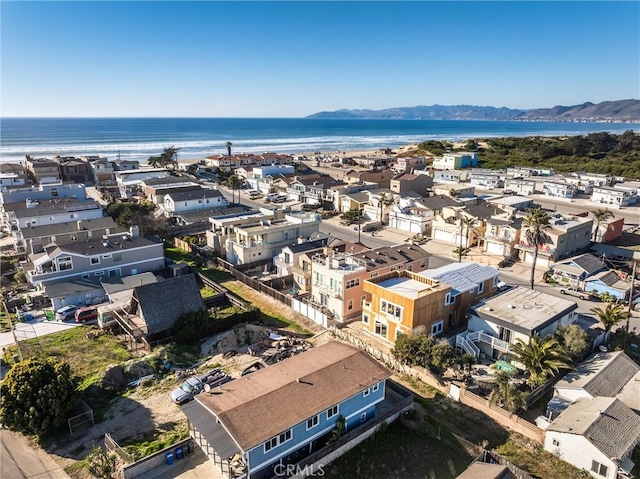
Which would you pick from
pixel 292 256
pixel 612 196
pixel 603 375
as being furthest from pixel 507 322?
pixel 612 196

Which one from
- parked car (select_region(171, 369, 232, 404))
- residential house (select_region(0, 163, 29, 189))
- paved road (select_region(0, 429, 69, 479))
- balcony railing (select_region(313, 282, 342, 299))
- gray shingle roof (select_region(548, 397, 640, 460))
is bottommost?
paved road (select_region(0, 429, 69, 479))

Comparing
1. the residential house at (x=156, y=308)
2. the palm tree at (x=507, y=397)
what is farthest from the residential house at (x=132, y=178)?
the palm tree at (x=507, y=397)

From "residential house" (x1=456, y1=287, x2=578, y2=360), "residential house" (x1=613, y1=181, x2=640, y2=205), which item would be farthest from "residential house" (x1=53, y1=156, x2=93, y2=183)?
"residential house" (x1=613, y1=181, x2=640, y2=205)

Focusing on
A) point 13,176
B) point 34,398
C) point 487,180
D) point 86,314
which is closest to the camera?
point 34,398

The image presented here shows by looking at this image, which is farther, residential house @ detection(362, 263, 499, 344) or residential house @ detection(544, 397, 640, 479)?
residential house @ detection(362, 263, 499, 344)

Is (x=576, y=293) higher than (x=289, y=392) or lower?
lower

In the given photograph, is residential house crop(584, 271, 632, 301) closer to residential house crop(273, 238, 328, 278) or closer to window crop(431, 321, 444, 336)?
window crop(431, 321, 444, 336)

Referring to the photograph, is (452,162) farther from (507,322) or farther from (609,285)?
(507,322)

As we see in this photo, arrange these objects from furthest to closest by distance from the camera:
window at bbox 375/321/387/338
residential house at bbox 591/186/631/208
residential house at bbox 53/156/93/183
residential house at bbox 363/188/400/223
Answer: residential house at bbox 53/156/93/183, residential house at bbox 591/186/631/208, residential house at bbox 363/188/400/223, window at bbox 375/321/387/338
